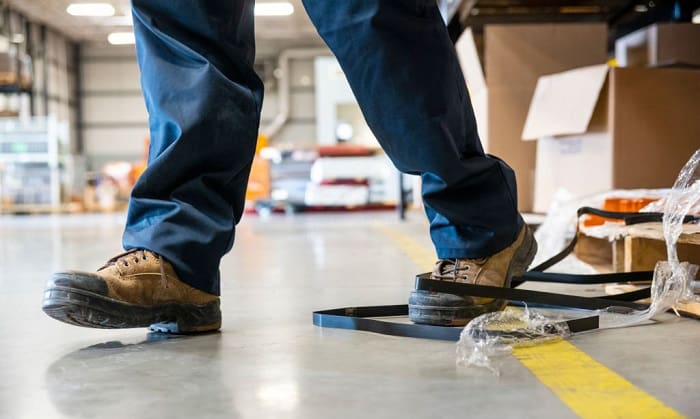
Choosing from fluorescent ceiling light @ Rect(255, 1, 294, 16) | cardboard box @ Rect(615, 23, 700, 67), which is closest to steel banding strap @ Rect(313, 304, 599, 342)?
cardboard box @ Rect(615, 23, 700, 67)

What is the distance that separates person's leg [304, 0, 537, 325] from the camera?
1335 mm

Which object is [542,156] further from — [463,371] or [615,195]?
[463,371]

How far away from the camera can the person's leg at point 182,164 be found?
1.39 metres

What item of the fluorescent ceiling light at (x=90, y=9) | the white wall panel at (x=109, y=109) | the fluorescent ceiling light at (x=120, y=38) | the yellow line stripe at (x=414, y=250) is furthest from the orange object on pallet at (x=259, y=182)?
the white wall panel at (x=109, y=109)

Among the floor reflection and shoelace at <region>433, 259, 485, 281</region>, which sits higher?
shoelace at <region>433, 259, 485, 281</region>

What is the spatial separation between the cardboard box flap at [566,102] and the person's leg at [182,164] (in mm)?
2062

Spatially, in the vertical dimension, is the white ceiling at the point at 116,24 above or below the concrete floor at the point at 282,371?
above

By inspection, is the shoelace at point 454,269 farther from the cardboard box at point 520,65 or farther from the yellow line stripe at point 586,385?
the cardboard box at point 520,65

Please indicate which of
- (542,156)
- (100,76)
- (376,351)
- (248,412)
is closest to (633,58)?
(542,156)

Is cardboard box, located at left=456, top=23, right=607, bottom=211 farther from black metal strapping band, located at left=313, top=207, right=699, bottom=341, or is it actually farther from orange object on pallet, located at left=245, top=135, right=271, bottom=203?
orange object on pallet, located at left=245, top=135, right=271, bottom=203

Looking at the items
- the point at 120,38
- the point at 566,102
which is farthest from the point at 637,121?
the point at 120,38

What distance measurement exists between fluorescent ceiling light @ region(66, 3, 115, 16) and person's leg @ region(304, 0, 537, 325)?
1744cm

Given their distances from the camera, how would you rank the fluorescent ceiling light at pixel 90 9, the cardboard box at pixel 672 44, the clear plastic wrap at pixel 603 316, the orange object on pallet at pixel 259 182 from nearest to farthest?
the clear plastic wrap at pixel 603 316 < the cardboard box at pixel 672 44 < the orange object on pallet at pixel 259 182 < the fluorescent ceiling light at pixel 90 9

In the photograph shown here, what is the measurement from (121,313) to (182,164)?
11.5 inches
